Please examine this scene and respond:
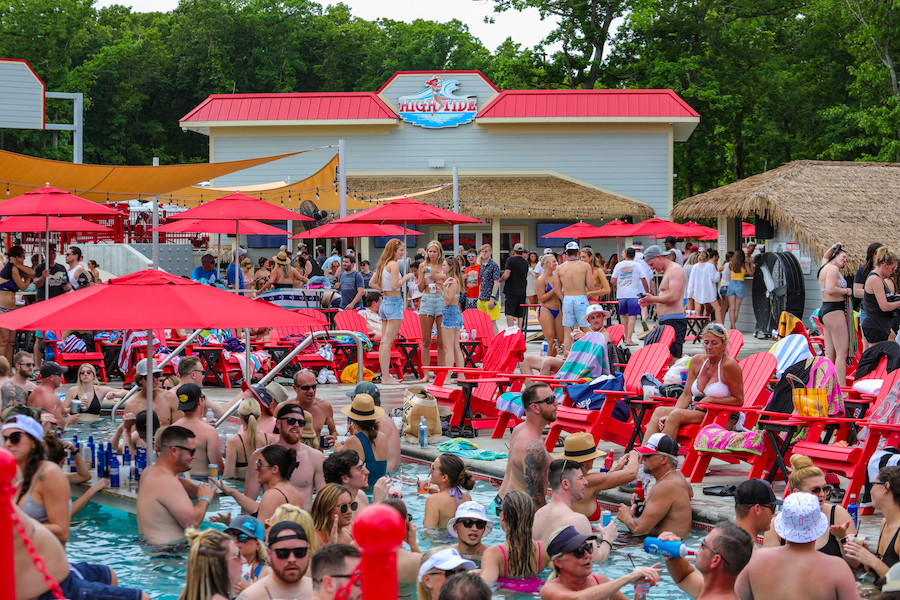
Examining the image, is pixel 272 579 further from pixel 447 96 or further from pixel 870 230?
pixel 447 96

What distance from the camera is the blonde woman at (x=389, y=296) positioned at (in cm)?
1193

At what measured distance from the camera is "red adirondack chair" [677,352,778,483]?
737cm

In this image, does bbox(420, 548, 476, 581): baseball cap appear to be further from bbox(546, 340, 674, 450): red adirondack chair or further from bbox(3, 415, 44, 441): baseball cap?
bbox(546, 340, 674, 450): red adirondack chair

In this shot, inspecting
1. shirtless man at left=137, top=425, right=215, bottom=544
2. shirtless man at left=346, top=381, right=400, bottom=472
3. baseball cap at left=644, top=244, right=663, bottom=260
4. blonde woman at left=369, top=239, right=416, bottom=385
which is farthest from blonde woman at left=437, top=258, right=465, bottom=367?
shirtless man at left=137, top=425, right=215, bottom=544

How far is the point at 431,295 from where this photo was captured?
11.8 meters

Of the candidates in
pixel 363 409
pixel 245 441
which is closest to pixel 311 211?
pixel 245 441

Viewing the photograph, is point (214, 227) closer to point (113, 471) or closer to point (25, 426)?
point (113, 471)

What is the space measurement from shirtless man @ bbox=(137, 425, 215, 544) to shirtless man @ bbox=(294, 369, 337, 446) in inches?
61.8

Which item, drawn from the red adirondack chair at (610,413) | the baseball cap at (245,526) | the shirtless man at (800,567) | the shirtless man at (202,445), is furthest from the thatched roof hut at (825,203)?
the baseball cap at (245,526)

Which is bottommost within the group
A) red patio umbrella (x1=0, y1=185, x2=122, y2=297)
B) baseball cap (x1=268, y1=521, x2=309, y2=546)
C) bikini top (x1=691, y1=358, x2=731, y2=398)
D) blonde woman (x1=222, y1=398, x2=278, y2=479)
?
blonde woman (x1=222, y1=398, x2=278, y2=479)

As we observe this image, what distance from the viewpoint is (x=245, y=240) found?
94.3ft

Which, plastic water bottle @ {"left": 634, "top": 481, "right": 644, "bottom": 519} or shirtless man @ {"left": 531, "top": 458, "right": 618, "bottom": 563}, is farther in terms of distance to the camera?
plastic water bottle @ {"left": 634, "top": 481, "right": 644, "bottom": 519}

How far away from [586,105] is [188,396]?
23683 millimetres

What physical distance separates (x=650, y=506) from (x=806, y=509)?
2259 mm
